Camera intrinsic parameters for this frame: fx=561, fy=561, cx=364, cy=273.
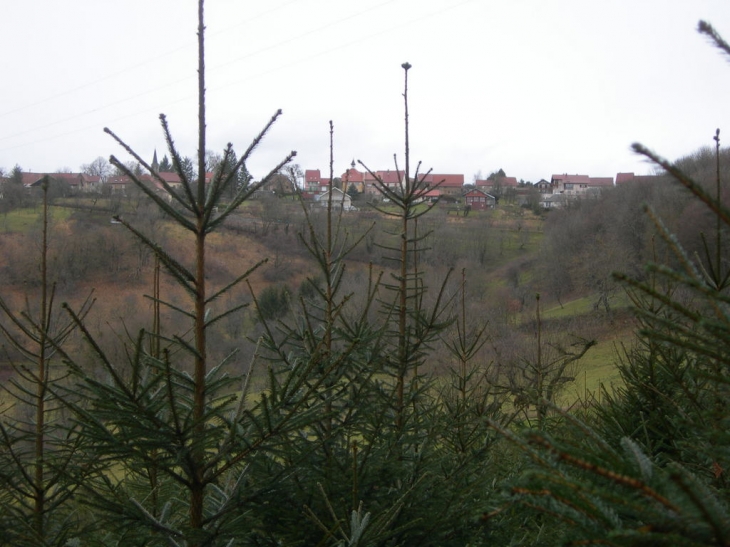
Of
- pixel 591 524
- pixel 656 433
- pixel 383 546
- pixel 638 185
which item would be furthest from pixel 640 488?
pixel 638 185

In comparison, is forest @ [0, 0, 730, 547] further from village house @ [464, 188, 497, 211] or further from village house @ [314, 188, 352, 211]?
village house @ [464, 188, 497, 211]

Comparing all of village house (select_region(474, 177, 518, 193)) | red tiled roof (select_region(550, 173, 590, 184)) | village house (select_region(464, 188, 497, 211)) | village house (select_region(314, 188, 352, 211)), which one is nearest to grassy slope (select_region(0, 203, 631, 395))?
village house (select_region(314, 188, 352, 211))

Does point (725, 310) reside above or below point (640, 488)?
above

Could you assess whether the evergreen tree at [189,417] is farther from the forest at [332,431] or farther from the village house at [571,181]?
the village house at [571,181]

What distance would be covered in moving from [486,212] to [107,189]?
165 ft

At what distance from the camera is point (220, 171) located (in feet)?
9.51

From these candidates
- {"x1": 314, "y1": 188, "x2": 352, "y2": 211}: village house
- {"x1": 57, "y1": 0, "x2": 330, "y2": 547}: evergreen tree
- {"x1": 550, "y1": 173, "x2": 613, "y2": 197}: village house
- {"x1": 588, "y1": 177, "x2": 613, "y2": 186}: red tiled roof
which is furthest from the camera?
{"x1": 550, "y1": 173, "x2": 613, "y2": 197}: village house

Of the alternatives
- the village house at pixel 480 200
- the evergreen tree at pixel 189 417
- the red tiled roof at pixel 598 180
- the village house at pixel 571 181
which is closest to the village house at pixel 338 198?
the evergreen tree at pixel 189 417

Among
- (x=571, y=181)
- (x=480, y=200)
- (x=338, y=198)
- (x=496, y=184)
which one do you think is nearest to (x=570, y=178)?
(x=571, y=181)

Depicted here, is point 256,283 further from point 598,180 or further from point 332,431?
point 598,180

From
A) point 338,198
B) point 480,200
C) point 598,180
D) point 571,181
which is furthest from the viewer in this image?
point 571,181

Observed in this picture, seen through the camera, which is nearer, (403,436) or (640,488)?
(640,488)

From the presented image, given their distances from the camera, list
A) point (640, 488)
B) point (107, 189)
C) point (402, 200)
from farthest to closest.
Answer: point (107, 189) → point (402, 200) → point (640, 488)

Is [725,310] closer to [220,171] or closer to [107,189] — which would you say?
[220,171]
